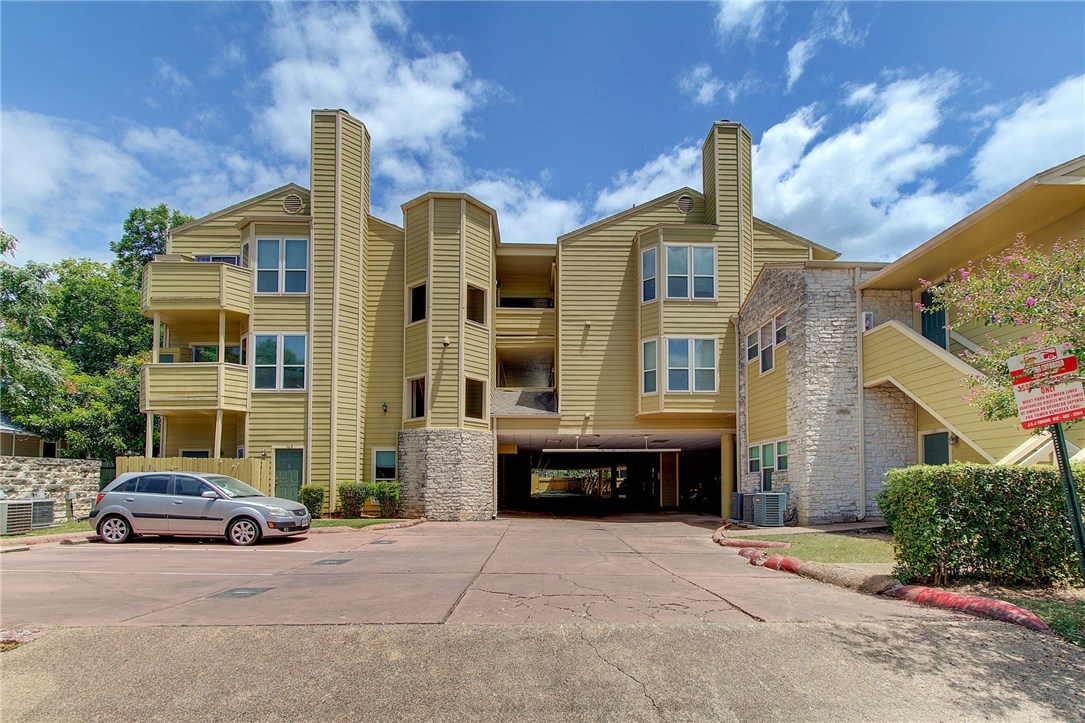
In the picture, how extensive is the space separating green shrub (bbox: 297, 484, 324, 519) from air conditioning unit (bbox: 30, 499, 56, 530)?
20.2ft

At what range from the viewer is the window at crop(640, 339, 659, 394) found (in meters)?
22.7

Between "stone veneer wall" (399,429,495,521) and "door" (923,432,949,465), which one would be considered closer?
"door" (923,432,949,465)

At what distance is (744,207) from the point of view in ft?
76.7

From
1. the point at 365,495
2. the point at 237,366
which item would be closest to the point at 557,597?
the point at 365,495

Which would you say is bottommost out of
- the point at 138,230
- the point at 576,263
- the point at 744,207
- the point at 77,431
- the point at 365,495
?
the point at 365,495

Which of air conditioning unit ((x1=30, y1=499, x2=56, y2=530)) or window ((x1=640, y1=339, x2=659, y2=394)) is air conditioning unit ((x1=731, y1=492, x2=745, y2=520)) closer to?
window ((x1=640, y1=339, x2=659, y2=394))

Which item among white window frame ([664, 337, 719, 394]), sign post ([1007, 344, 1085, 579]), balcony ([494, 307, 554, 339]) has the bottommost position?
sign post ([1007, 344, 1085, 579])

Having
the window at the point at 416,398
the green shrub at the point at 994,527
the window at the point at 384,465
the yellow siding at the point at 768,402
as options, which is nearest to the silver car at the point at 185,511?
the window at the point at 384,465

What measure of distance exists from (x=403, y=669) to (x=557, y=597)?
2780 millimetres

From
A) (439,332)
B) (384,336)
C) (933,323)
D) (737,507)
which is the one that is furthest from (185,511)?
(933,323)

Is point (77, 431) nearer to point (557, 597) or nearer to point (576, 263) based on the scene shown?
point (576, 263)

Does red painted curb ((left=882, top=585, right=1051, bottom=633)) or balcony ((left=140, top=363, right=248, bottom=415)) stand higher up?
balcony ((left=140, top=363, right=248, bottom=415))

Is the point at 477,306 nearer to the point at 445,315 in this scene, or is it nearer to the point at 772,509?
the point at 445,315

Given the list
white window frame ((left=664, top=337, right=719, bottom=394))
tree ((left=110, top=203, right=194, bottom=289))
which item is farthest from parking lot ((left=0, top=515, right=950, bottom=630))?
tree ((left=110, top=203, right=194, bottom=289))
